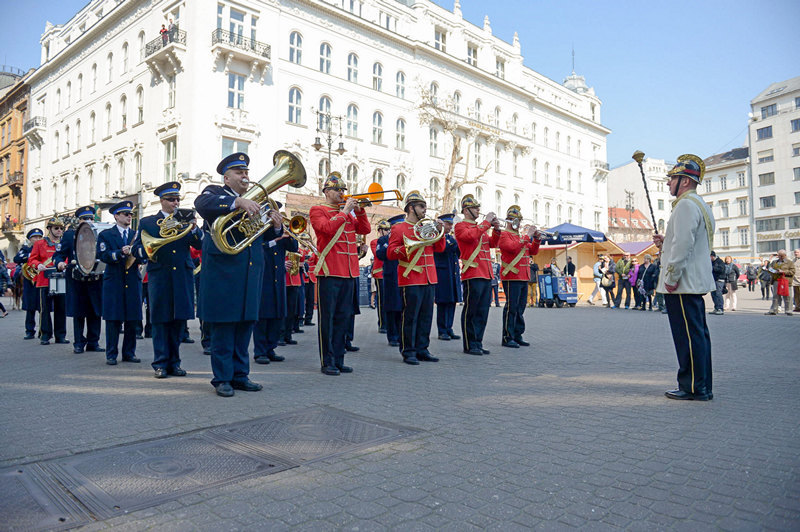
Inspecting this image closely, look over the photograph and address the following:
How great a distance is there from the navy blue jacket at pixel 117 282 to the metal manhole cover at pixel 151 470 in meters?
4.25

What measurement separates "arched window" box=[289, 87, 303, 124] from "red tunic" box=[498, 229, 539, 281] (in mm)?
26661

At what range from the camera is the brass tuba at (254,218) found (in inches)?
212

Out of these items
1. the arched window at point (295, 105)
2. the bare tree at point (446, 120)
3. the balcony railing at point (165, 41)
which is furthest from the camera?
the bare tree at point (446, 120)

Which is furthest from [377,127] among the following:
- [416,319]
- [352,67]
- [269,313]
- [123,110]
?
[269,313]

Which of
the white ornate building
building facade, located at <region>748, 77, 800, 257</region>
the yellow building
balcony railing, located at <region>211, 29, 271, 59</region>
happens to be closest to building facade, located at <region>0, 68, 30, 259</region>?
the yellow building

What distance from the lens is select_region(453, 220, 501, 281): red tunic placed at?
9203 mm

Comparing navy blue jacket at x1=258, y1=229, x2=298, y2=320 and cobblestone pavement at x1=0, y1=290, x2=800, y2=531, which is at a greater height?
navy blue jacket at x1=258, y1=229, x2=298, y2=320

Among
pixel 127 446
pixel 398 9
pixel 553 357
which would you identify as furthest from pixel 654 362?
pixel 398 9

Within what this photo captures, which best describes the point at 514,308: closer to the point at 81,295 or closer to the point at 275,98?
the point at 81,295

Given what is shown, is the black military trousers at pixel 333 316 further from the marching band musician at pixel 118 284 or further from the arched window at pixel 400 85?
the arched window at pixel 400 85

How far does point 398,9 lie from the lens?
4097 centimetres

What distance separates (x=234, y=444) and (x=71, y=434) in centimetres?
128

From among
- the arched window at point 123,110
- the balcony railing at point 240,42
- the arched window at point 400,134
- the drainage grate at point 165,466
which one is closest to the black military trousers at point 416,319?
the drainage grate at point 165,466

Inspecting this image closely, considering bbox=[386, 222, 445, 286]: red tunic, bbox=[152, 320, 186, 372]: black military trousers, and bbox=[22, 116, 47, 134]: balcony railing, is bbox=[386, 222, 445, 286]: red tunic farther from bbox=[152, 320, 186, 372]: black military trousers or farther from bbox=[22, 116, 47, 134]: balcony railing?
bbox=[22, 116, 47, 134]: balcony railing
